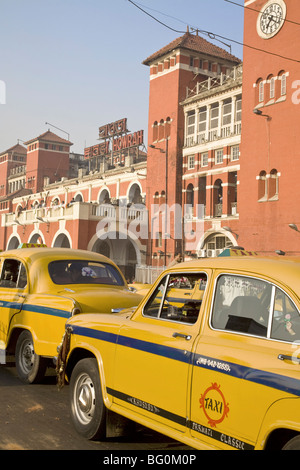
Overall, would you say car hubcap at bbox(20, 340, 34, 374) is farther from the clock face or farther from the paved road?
the clock face

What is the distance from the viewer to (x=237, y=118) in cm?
3481

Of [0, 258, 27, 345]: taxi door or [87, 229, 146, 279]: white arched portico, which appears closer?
[0, 258, 27, 345]: taxi door

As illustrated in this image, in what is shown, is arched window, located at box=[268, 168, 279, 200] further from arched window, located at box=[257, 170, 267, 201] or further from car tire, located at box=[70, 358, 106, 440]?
car tire, located at box=[70, 358, 106, 440]

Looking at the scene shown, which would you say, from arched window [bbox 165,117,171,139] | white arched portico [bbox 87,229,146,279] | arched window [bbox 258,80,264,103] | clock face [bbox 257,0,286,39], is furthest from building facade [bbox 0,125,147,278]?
clock face [bbox 257,0,286,39]

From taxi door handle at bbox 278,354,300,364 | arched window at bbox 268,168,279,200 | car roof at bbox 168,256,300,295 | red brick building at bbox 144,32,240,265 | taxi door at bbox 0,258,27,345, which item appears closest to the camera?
taxi door handle at bbox 278,354,300,364

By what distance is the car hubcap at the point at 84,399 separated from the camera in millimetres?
5137

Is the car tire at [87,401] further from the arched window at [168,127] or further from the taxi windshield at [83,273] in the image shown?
the arched window at [168,127]

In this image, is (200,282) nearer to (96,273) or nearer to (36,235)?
(96,273)

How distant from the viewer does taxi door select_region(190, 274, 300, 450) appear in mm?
3322

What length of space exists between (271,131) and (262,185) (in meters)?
3.15

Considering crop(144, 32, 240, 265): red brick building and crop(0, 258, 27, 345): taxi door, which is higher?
crop(144, 32, 240, 265): red brick building

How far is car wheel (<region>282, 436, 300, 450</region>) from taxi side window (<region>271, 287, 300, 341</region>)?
0.61 m

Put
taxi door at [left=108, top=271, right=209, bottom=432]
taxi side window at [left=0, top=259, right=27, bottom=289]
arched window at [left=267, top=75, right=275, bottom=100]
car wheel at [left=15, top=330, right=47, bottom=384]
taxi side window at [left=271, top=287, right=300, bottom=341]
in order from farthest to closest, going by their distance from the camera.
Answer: arched window at [left=267, top=75, right=275, bottom=100] → taxi side window at [left=0, top=259, right=27, bottom=289] → car wheel at [left=15, top=330, right=47, bottom=384] → taxi door at [left=108, top=271, right=209, bottom=432] → taxi side window at [left=271, top=287, right=300, bottom=341]

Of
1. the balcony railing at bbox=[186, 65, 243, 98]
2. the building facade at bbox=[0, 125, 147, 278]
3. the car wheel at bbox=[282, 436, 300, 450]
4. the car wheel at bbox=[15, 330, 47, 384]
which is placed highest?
the balcony railing at bbox=[186, 65, 243, 98]
